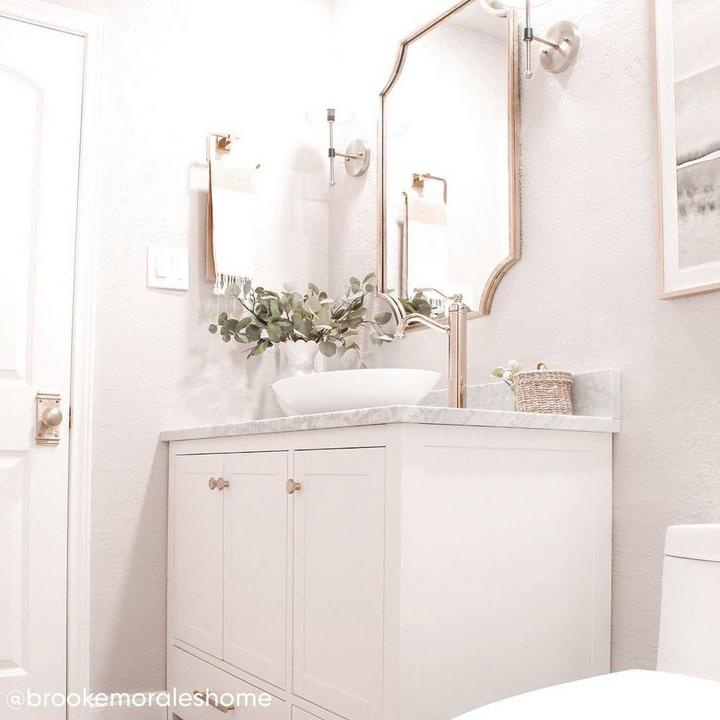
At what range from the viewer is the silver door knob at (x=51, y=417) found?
2.16 m

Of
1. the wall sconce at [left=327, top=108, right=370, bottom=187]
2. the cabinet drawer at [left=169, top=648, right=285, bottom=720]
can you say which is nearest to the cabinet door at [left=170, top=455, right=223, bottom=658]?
the cabinet drawer at [left=169, top=648, right=285, bottom=720]

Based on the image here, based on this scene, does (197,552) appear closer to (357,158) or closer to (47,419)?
(47,419)

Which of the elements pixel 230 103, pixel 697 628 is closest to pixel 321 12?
pixel 230 103

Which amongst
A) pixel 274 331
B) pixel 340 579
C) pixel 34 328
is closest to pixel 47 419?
pixel 34 328

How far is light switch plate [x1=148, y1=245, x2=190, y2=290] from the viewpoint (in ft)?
7.71

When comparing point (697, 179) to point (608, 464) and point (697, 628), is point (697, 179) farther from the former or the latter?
point (697, 628)

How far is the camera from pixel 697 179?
1.57 meters

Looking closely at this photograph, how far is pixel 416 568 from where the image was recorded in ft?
4.61

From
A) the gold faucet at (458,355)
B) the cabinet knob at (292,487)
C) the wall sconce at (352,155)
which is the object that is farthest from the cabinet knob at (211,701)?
the wall sconce at (352,155)

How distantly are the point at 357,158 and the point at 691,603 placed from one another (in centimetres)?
161

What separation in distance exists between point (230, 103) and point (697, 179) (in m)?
1.41

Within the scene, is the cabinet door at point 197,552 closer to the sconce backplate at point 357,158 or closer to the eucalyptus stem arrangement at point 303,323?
the eucalyptus stem arrangement at point 303,323

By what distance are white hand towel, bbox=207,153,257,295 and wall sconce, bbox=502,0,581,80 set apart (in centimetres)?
87

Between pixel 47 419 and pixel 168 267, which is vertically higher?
pixel 168 267
